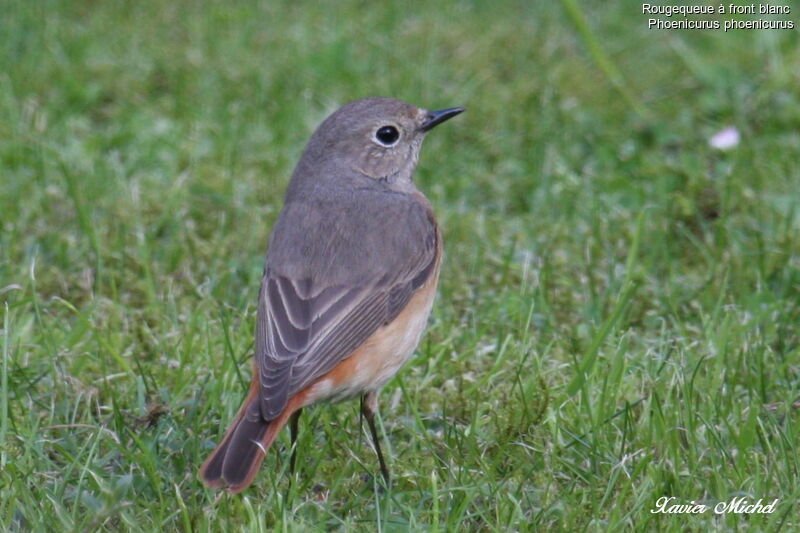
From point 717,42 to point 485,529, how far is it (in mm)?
5649

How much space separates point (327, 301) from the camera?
5062 mm

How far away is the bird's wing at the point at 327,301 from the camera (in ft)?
15.5

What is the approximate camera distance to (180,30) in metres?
9.66

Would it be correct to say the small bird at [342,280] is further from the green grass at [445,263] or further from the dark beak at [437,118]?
the green grass at [445,263]

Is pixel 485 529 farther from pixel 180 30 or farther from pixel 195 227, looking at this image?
pixel 180 30
